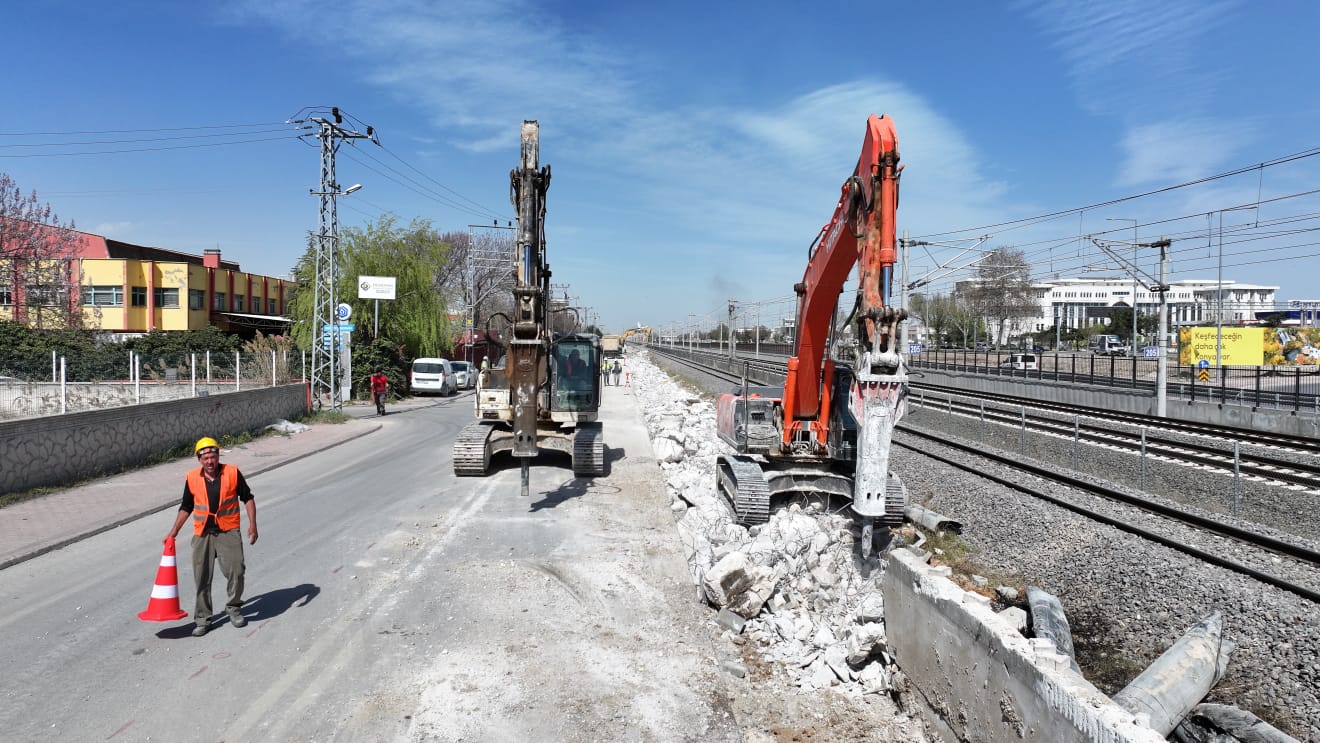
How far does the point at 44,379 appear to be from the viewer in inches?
669

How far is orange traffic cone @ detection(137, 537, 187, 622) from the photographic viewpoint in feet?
22.5

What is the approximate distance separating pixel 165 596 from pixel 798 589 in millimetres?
5999

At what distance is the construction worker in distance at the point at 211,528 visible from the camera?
679 cm

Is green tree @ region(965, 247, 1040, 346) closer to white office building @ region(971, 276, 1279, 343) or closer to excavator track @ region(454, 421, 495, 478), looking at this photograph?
white office building @ region(971, 276, 1279, 343)

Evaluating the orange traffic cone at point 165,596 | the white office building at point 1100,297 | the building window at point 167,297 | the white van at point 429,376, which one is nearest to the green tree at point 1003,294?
the white office building at point 1100,297

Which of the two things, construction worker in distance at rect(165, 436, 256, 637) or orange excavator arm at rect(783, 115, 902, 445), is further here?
orange excavator arm at rect(783, 115, 902, 445)

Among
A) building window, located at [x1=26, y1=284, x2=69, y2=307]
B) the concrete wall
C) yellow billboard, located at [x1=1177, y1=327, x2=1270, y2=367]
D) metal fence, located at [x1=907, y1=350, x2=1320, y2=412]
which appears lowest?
the concrete wall

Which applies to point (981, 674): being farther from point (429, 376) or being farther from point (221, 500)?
point (429, 376)

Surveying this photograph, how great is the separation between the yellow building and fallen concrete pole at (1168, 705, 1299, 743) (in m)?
49.7

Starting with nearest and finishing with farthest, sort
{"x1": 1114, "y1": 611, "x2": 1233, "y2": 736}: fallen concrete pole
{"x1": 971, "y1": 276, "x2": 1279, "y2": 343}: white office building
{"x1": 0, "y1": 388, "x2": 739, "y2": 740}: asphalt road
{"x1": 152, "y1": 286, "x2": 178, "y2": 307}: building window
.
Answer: {"x1": 0, "y1": 388, "x2": 739, "y2": 740}: asphalt road, {"x1": 1114, "y1": 611, "x2": 1233, "y2": 736}: fallen concrete pole, {"x1": 152, "y1": 286, "x2": 178, "y2": 307}: building window, {"x1": 971, "y1": 276, "x2": 1279, "y2": 343}: white office building

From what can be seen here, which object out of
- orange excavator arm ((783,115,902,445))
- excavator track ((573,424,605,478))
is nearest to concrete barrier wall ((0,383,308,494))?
excavator track ((573,424,605,478))

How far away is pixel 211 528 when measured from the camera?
687cm

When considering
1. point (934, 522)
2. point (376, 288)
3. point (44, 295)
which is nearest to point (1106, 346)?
point (376, 288)

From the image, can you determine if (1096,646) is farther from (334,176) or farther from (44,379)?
(334,176)
